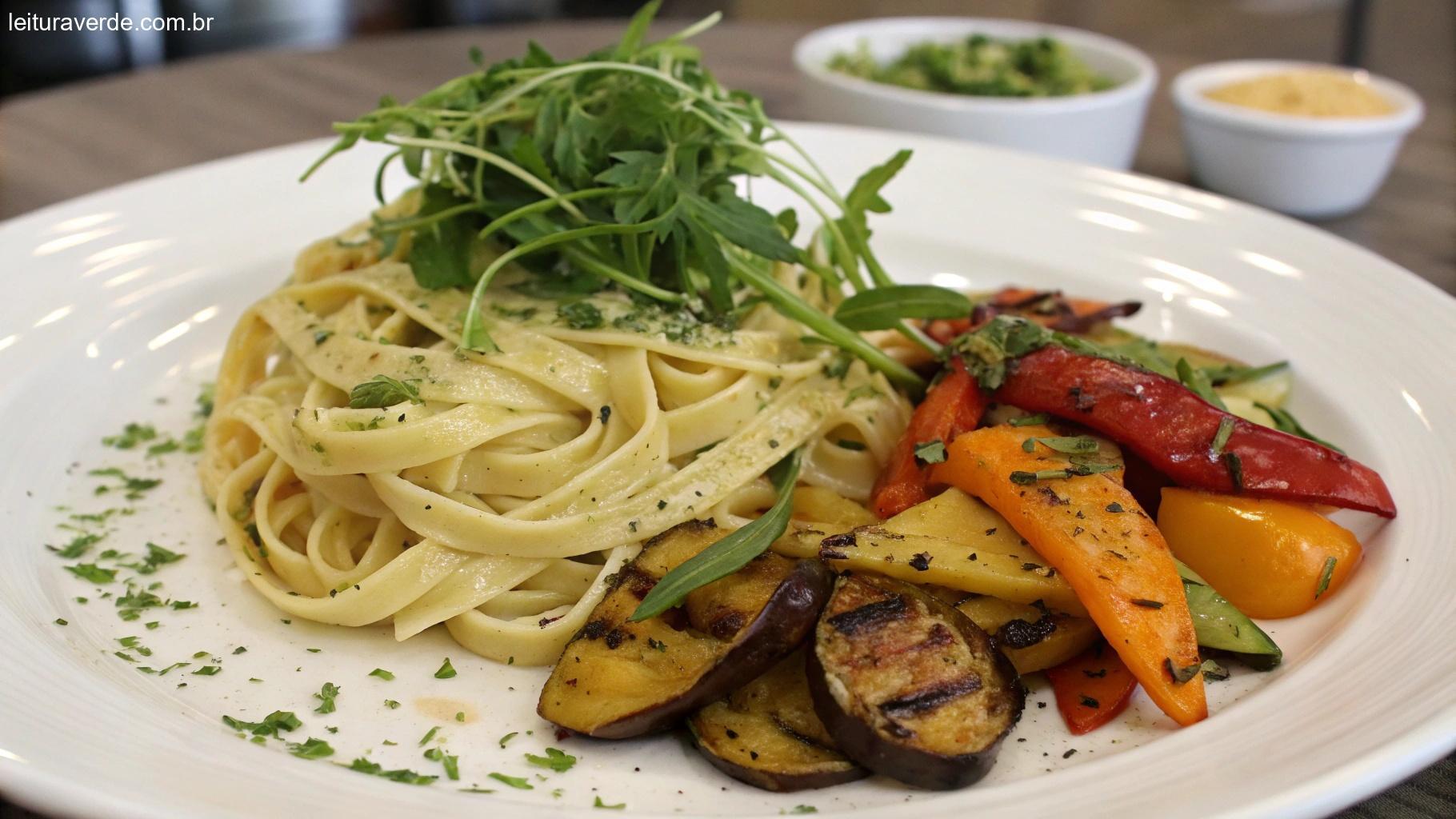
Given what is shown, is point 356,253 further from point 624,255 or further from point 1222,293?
point 1222,293

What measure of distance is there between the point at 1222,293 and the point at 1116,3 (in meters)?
11.5

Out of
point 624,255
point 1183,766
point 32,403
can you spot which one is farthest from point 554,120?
point 1183,766

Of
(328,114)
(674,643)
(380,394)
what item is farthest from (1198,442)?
(328,114)

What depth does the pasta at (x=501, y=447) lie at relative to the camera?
9.50 ft

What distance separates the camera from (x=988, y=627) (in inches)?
99.1

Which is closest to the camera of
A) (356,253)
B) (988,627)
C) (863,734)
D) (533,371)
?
(863,734)

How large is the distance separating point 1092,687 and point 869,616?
0.55m

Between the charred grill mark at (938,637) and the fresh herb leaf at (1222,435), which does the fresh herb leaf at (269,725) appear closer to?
the charred grill mark at (938,637)

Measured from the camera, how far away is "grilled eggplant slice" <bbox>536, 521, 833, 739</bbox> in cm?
229

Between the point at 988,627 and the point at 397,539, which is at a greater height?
the point at 988,627

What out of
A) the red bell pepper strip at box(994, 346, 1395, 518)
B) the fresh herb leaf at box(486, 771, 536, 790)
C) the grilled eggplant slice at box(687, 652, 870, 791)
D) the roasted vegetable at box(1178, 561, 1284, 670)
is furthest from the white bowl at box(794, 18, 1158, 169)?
the fresh herb leaf at box(486, 771, 536, 790)

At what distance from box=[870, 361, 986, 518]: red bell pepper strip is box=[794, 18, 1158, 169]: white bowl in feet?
7.48

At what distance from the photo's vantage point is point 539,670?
9.06ft

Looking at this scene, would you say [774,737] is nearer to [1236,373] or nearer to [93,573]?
[93,573]
